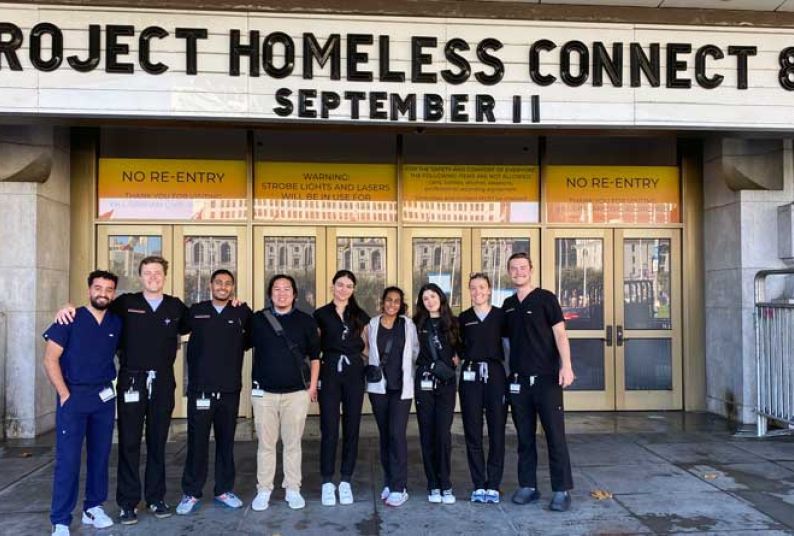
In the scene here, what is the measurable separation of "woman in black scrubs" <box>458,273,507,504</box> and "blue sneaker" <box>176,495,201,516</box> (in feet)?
6.67

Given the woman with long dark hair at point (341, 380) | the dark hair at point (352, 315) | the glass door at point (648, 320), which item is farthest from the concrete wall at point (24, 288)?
the glass door at point (648, 320)

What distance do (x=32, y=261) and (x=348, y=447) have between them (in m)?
4.33

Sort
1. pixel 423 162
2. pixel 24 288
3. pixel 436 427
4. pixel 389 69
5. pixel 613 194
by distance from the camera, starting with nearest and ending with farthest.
A: pixel 436 427
pixel 389 69
pixel 24 288
pixel 423 162
pixel 613 194

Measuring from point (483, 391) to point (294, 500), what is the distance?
5.24ft

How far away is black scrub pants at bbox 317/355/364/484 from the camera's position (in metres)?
5.07

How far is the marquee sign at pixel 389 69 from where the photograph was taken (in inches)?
242

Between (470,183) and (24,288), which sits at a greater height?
(470,183)

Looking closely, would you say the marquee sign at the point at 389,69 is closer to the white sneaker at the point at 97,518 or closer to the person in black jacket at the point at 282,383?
the person in black jacket at the point at 282,383

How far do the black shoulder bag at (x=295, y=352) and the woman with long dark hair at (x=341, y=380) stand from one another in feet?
0.65

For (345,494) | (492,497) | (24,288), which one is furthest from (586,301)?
(24,288)

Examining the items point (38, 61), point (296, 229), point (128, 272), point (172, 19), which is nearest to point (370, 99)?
point (172, 19)

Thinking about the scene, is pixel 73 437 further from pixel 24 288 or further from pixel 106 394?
pixel 24 288

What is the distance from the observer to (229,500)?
4.93 meters

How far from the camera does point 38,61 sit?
240 inches
